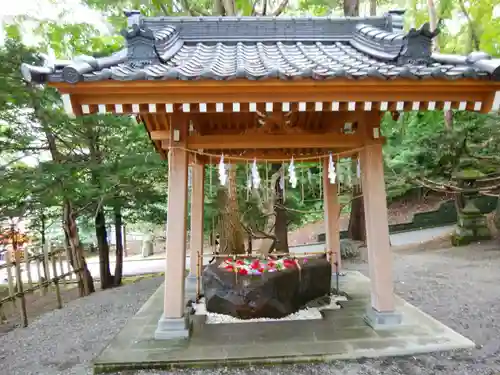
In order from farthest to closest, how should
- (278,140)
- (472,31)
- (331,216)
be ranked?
(472,31) → (331,216) → (278,140)

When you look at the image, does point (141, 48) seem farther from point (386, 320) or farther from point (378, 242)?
point (386, 320)

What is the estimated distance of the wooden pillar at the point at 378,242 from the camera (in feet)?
15.0

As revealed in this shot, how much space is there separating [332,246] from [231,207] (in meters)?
2.31

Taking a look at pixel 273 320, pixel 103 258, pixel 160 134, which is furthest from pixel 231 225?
pixel 103 258

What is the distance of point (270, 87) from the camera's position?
357 centimetres

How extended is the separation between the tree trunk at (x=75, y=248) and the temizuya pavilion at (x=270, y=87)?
402 centimetres

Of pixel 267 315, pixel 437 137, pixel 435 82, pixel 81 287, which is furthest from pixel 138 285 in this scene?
pixel 437 137

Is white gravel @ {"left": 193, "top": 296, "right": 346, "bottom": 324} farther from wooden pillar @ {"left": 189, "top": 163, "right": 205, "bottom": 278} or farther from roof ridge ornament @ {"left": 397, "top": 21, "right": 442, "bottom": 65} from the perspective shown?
roof ridge ornament @ {"left": 397, "top": 21, "right": 442, "bottom": 65}

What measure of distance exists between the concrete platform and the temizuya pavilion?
10.6 inches

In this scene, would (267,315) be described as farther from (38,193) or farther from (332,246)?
(38,193)

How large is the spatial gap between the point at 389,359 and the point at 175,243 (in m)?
2.77

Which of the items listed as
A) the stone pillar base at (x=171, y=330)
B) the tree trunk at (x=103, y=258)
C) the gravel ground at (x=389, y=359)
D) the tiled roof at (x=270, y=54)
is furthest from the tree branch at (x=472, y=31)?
the tree trunk at (x=103, y=258)

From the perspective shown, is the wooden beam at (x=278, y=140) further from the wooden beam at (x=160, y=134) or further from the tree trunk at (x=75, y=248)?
the tree trunk at (x=75, y=248)

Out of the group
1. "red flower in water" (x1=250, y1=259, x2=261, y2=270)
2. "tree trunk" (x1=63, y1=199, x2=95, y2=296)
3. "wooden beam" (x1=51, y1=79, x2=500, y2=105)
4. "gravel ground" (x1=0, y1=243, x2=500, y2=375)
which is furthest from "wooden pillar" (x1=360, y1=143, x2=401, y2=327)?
"tree trunk" (x1=63, y1=199, x2=95, y2=296)
